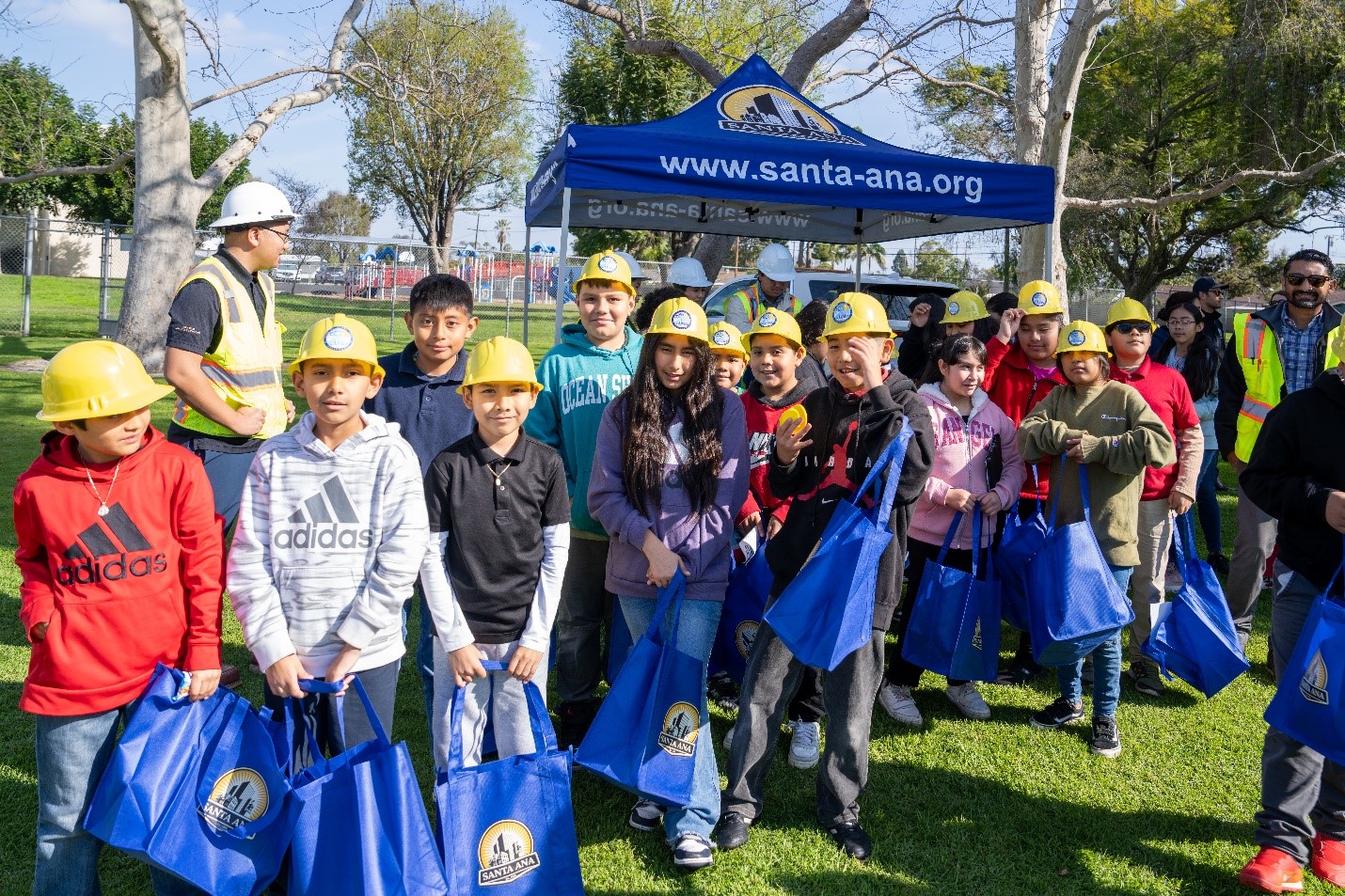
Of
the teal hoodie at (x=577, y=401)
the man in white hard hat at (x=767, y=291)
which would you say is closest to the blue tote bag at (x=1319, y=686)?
the teal hoodie at (x=577, y=401)

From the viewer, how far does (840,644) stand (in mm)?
2869

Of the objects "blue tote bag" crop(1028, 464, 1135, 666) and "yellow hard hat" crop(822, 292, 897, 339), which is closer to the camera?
"yellow hard hat" crop(822, 292, 897, 339)

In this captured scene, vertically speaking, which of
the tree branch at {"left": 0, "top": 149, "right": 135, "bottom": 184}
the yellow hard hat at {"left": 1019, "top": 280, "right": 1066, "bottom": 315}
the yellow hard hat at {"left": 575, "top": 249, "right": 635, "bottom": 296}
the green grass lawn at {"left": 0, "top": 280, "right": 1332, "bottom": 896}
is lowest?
the green grass lawn at {"left": 0, "top": 280, "right": 1332, "bottom": 896}

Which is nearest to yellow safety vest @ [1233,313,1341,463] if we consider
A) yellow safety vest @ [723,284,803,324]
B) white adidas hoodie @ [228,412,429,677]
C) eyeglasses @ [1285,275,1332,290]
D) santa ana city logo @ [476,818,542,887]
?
eyeglasses @ [1285,275,1332,290]

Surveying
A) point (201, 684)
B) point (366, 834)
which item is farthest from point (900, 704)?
point (201, 684)

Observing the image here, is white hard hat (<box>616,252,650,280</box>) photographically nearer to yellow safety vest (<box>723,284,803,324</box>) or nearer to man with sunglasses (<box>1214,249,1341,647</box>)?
yellow safety vest (<box>723,284,803,324</box>)

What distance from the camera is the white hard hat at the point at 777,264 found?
6516 millimetres

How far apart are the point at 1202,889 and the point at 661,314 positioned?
251 centimetres

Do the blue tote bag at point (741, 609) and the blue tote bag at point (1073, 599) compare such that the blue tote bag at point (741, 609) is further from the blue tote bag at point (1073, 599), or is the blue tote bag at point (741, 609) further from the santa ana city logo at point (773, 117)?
the santa ana city logo at point (773, 117)

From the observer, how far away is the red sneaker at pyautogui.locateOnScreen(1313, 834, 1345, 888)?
120 inches

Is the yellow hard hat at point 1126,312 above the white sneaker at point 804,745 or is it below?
above

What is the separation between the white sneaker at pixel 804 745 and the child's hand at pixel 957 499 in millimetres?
1055

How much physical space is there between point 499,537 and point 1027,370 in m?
3.17

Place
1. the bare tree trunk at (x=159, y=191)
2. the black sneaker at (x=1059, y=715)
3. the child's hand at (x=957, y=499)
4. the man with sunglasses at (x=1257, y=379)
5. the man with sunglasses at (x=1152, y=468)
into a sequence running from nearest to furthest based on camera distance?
the child's hand at (x=957, y=499) < the black sneaker at (x=1059, y=715) < the man with sunglasses at (x=1152, y=468) < the man with sunglasses at (x=1257, y=379) < the bare tree trunk at (x=159, y=191)
